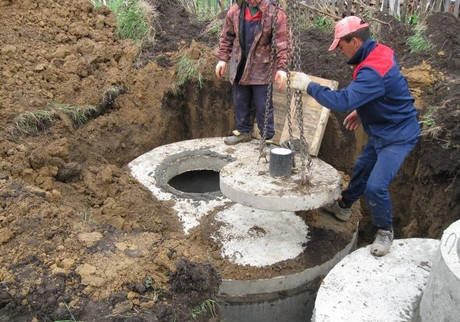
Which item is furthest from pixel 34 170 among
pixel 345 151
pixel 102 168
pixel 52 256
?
pixel 345 151

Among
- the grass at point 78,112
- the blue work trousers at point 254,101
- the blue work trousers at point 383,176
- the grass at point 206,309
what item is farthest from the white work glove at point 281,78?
the grass at point 78,112

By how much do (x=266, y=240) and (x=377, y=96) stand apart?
163 centimetres

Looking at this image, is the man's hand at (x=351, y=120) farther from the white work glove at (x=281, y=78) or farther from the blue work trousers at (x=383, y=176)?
the white work glove at (x=281, y=78)

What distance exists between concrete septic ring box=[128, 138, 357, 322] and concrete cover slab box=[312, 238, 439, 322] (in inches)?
19.3

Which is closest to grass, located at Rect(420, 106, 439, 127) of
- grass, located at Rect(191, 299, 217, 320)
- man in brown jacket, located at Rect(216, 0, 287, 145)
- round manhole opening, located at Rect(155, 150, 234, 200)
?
man in brown jacket, located at Rect(216, 0, 287, 145)

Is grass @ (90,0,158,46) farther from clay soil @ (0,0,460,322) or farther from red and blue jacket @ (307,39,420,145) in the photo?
red and blue jacket @ (307,39,420,145)

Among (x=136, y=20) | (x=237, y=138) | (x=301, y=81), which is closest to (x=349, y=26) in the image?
(x=301, y=81)

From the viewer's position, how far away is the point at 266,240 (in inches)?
154

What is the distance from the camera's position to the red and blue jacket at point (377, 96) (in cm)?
304

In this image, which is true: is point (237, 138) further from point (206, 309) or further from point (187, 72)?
point (206, 309)

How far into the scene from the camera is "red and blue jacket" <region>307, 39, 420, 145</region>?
3039mm

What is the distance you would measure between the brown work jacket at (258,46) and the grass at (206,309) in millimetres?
2489

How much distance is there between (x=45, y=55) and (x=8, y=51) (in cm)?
45

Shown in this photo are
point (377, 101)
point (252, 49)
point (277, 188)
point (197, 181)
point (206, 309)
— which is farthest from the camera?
point (197, 181)
